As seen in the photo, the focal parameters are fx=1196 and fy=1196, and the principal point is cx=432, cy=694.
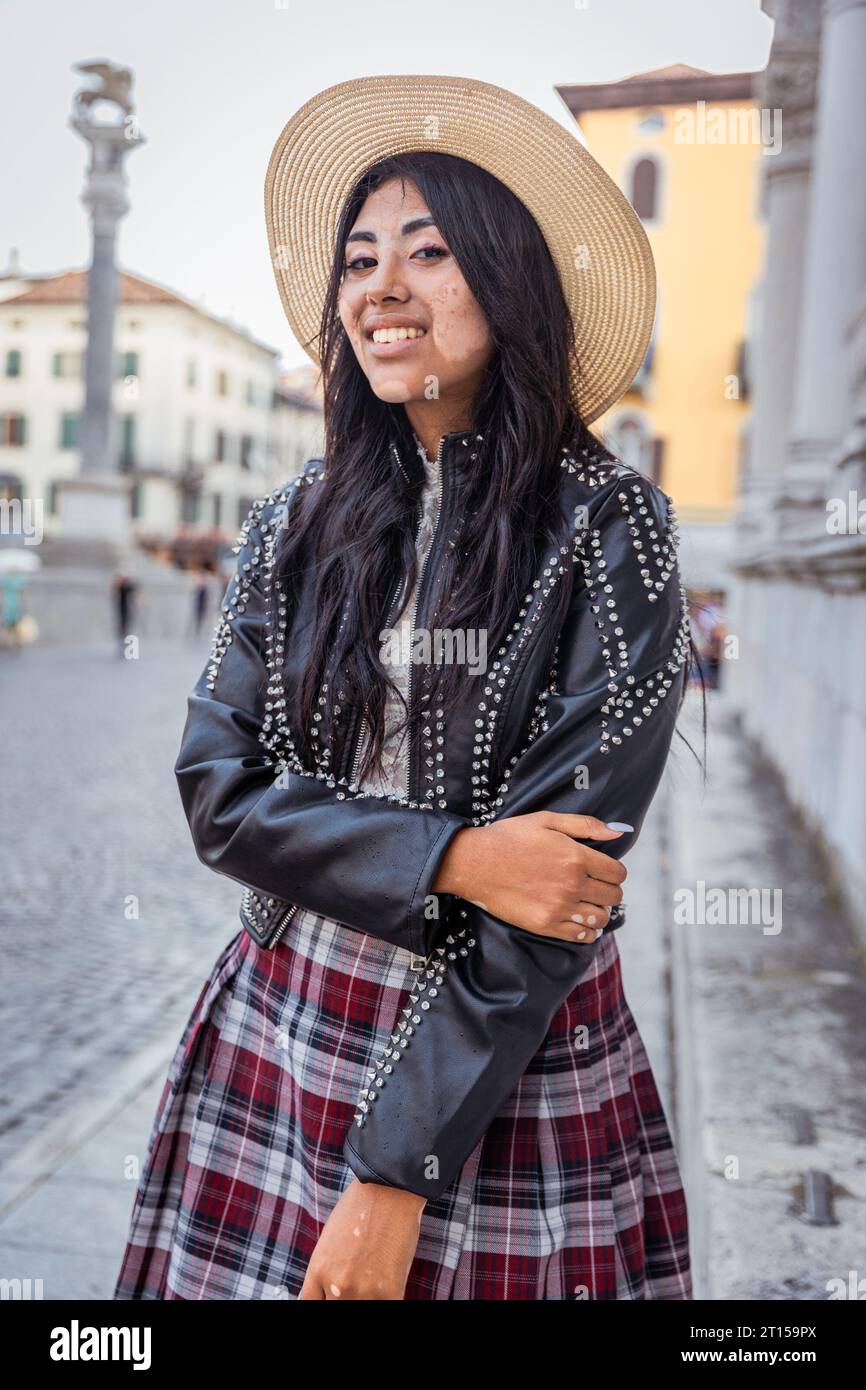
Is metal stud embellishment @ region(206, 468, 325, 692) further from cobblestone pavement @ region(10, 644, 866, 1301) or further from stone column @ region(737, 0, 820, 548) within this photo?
stone column @ region(737, 0, 820, 548)

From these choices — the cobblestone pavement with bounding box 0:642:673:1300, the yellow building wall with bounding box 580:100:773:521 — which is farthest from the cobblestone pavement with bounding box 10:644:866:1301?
the yellow building wall with bounding box 580:100:773:521

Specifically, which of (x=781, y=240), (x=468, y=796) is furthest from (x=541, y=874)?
(x=781, y=240)

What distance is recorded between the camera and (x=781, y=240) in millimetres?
10547

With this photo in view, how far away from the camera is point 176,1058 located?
1719 millimetres

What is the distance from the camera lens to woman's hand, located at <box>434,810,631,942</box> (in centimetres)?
128

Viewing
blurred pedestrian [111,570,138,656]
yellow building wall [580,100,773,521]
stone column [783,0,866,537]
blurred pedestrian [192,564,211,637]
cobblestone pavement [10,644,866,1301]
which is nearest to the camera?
cobblestone pavement [10,644,866,1301]

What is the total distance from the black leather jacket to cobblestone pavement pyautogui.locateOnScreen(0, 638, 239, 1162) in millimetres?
1300

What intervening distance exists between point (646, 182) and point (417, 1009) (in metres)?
29.6

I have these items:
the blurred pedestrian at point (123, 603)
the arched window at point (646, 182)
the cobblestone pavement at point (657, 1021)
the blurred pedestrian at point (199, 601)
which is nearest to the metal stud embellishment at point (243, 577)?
the cobblestone pavement at point (657, 1021)

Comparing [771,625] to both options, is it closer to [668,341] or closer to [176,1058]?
[176,1058]

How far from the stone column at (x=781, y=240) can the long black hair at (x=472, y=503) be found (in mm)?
7753

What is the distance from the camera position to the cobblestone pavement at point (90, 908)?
4.20 meters

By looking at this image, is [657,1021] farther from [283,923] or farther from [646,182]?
[646,182]

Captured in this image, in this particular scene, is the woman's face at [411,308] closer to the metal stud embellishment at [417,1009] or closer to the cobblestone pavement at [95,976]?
the metal stud embellishment at [417,1009]
